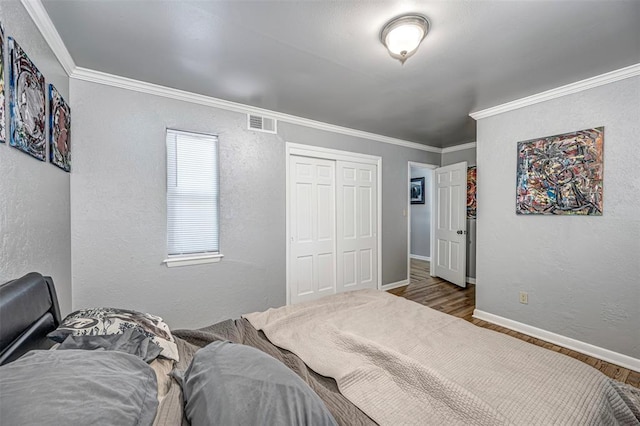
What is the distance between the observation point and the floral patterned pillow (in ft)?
3.90

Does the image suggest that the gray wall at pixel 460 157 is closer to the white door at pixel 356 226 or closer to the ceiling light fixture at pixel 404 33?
the white door at pixel 356 226

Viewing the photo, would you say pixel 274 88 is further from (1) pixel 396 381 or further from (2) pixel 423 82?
(1) pixel 396 381

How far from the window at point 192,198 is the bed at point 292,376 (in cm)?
130

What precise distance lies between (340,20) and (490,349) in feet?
6.59

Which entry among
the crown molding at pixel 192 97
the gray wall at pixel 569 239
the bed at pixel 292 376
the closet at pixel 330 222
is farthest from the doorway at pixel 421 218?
the bed at pixel 292 376

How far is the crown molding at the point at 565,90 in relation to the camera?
2.24 m

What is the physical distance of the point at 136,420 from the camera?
2.41 ft

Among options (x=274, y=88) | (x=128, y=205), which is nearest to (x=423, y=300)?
(x=274, y=88)

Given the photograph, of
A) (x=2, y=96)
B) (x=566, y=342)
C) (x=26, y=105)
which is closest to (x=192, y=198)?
(x=26, y=105)

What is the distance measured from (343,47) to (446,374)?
204 cm

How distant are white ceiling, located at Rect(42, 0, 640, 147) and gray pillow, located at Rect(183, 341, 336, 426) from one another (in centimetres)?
178

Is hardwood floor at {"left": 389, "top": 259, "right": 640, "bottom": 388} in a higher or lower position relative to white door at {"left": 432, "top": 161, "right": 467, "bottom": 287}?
lower

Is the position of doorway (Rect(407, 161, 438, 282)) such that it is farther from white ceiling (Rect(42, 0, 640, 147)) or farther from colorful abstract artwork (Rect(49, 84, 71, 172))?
colorful abstract artwork (Rect(49, 84, 71, 172))

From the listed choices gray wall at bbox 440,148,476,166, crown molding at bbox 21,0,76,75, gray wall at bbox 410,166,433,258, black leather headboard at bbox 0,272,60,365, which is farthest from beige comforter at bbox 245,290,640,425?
gray wall at bbox 410,166,433,258
